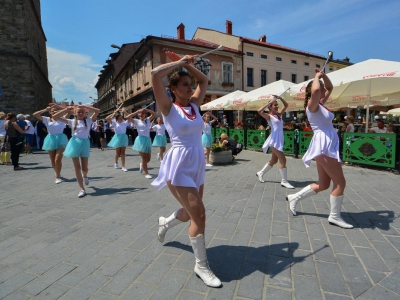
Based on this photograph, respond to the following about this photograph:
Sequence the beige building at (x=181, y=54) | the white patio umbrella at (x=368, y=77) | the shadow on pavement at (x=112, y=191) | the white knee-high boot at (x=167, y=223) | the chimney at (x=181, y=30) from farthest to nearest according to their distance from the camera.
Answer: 1. the chimney at (x=181, y=30)
2. the beige building at (x=181, y=54)
3. the white patio umbrella at (x=368, y=77)
4. the shadow on pavement at (x=112, y=191)
5. the white knee-high boot at (x=167, y=223)

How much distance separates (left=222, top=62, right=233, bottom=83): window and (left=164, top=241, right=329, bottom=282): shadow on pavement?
2443 centimetres

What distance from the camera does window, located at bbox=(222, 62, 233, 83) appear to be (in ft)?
84.7

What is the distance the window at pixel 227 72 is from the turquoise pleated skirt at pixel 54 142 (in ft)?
69.6

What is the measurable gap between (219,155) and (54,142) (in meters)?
5.35

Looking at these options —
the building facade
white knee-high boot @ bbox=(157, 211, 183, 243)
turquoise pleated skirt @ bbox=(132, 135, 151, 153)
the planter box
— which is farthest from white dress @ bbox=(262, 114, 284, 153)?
the building facade

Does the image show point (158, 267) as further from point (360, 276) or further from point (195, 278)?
point (360, 276)

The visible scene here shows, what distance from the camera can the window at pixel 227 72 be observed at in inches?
1016

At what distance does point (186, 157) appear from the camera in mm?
2346

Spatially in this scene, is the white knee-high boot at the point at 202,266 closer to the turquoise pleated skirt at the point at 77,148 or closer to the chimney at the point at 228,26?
the turquoise pleated skirt at the point at 77,148

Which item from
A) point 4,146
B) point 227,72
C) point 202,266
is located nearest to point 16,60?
point 4,146

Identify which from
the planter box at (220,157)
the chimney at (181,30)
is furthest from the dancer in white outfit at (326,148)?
the chimney at (181,30)

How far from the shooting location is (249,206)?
4.47 meters

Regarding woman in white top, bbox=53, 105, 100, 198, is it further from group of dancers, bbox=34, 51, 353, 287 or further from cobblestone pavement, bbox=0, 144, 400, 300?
group of dancers, bbox=34, 51, 353, 287

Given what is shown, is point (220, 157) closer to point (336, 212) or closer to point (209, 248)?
point (336, 212)
